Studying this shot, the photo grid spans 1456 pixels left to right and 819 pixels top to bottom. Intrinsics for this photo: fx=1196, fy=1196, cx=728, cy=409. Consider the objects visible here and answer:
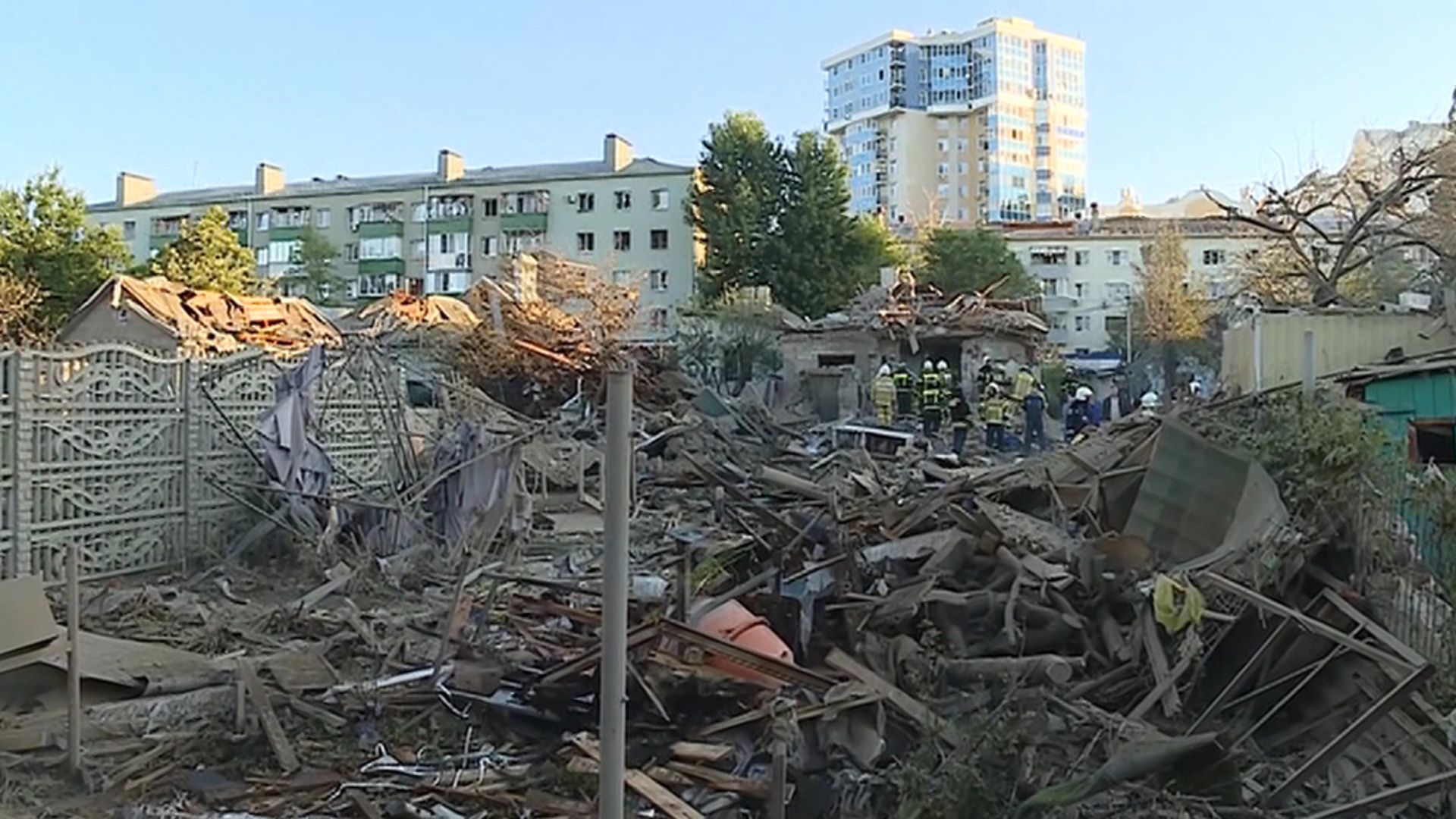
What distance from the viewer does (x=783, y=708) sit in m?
5.67

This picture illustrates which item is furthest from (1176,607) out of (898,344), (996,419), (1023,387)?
(898,344)

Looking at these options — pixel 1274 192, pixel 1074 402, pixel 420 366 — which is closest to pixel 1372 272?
pixel 1274 192

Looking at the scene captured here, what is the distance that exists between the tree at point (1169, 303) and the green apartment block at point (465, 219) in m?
20.2

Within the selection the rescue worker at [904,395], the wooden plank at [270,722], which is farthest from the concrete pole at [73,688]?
the rescue worker at [904,395]

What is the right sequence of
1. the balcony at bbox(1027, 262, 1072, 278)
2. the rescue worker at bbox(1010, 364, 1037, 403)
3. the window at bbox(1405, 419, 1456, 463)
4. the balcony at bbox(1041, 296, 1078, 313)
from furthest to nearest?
the balcony at bbox(1027, 262, 1072, 278) → the balcony at bbox(1041, 296, 1078, 313) → the rescue worker at bbox(1010, 364, 1037, 403) → the window at bbox(1405, 419, 1456, 463)

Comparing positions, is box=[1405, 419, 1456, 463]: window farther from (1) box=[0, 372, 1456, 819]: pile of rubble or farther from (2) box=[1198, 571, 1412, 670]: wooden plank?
(2) box=[1198, 571, 1412, 670]: wooden plank

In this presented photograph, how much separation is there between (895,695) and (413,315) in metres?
23.9

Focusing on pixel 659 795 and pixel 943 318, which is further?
pixel 943 318

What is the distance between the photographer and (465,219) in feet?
195

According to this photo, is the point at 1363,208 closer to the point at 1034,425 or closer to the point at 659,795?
the point at 1034,425

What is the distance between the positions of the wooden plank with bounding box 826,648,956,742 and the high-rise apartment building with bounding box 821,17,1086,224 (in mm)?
91129

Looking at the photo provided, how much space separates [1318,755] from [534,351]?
22.4 m

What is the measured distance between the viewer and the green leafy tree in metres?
38.8

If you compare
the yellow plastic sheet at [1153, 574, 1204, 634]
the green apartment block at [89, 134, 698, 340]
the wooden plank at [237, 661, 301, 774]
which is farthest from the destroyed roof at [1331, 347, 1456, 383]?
the green apartment block at [89, 134, 698, 340]
